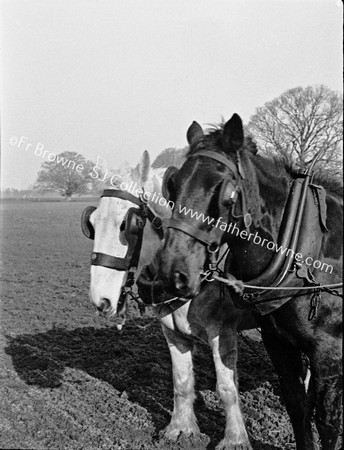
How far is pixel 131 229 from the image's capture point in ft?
10.6

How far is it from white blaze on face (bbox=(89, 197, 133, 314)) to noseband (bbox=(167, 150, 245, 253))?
999mm

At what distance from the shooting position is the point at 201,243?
2.29m

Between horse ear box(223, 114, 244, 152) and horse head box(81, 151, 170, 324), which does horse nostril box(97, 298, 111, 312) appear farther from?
horse ear box(223, 114, 244, 152)

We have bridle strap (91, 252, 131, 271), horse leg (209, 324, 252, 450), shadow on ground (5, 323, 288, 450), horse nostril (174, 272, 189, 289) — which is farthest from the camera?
shadow on ground (5, 323, 288, 450)

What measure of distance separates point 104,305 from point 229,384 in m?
1.13

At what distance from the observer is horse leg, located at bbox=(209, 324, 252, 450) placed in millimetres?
3480

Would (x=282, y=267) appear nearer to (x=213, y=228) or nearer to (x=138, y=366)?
(x=213, y=228)

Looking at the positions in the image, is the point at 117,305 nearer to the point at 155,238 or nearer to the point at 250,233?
the point at 155,238

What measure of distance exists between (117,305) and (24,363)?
2718 mm

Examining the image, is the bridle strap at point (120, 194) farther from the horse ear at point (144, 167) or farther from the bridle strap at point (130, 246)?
the horse ear at point (144, 167)

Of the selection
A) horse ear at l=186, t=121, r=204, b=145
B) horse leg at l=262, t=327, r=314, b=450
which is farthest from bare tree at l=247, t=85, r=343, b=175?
horse leg at l=262, t=327, r=314, b=450

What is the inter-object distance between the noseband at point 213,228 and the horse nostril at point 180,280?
19 centimetres

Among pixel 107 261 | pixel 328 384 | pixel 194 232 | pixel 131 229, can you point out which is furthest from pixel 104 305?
pixel 328 384

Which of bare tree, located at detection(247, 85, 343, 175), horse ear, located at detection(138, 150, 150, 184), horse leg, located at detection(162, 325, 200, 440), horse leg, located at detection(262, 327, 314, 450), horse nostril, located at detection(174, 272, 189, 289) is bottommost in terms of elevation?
horse leg, located at detection(162, 325, 200, 440)
